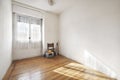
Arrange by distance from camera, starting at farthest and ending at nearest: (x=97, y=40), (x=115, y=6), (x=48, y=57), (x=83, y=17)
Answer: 1. (x=48, y=57)
2. (x=83, y=17)
3. (x=97, y=40)
4. (x=115, y=6)

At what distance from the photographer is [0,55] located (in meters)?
1.83

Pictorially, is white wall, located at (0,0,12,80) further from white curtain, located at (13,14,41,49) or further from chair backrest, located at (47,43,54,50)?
chair backrest, located at (47,43,54,50)

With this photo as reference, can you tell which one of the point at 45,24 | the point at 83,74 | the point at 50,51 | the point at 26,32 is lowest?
the point at 83,74

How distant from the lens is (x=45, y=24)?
174 inches

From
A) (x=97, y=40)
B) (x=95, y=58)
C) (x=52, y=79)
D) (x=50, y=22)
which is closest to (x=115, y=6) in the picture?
(x=97, y=40)

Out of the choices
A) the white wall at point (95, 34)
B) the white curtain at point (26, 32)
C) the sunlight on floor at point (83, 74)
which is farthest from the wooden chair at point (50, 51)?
the sunlight on floor at point (83, 74)

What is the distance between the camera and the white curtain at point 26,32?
11.6 feet

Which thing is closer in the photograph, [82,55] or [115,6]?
[115,6]

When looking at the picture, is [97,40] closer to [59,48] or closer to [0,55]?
[59,48]

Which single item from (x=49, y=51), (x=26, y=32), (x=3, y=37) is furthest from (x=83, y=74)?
(x=26, y=32)

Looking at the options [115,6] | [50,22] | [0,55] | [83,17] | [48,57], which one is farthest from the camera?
[50,22]

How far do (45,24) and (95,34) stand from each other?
2.68m

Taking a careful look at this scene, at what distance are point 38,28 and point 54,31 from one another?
984 millimetres

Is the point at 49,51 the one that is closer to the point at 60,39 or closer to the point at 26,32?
the point at 60,39
